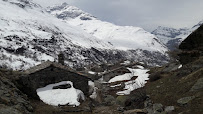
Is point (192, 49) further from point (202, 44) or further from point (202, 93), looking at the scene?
point (202, 93)

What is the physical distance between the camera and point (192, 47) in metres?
26.2

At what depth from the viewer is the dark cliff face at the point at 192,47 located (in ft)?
81.8

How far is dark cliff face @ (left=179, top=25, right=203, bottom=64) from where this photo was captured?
981 inches

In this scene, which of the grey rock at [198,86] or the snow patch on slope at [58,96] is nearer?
the grey rock at [198,86]

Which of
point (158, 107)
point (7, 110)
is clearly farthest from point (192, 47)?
point (7, 110)

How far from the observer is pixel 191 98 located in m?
15.4

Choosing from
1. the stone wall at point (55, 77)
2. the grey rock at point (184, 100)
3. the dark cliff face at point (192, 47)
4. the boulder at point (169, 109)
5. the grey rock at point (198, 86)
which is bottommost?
the boulder at point (169, 109)

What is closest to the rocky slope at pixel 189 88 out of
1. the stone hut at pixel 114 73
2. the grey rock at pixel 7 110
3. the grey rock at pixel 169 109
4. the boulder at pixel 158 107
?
the grey rock at pixel 169 109

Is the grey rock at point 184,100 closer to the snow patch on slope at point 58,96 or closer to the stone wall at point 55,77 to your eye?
the snow patch on slope at point 58,96

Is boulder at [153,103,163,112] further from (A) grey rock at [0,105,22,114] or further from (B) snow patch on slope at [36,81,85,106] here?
(B) snow patch on slope at [36,81,85,106]

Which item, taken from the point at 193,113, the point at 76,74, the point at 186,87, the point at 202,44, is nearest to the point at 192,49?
the point at 202,44

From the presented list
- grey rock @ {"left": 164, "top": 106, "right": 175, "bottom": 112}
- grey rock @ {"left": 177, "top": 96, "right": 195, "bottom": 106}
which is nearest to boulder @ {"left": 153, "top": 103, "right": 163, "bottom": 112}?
grey rock @ {"left": 164, "top": 106, "right": 175, "bottom": 112}

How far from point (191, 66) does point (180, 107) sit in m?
9.67

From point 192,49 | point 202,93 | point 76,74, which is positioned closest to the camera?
point 202,93
